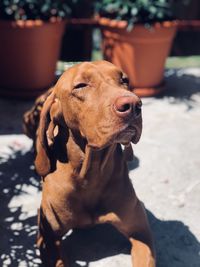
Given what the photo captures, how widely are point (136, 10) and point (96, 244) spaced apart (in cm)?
322

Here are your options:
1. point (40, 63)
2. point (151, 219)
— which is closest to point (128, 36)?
point (40, 63)

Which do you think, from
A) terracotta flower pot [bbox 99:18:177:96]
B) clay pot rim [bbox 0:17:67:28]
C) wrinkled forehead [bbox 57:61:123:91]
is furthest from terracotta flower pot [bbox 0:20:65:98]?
wrinkled forehead [bbox 57:61:123:91]

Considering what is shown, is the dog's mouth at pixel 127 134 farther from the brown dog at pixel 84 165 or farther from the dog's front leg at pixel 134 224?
the dog's front leg at pixel 134 224

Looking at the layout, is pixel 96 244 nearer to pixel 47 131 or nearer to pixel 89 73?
pixel 47 131

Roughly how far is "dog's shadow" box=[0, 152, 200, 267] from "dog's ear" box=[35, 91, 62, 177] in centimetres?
60

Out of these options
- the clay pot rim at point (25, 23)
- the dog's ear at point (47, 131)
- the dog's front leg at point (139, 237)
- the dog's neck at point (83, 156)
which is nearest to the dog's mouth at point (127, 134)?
the dog's neck at point (83, 156)

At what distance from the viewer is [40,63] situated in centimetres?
548

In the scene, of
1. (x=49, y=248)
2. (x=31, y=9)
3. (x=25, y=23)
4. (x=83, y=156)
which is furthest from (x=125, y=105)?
(x=31, y=9)

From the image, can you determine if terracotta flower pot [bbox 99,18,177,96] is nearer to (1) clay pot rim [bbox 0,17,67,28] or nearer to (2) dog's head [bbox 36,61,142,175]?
(1) clay pot rim [bbox 0,17,67,28]

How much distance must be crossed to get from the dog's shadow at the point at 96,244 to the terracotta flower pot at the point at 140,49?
8.84ft

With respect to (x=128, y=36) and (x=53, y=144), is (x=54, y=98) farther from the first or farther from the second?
(x=128, y=36)

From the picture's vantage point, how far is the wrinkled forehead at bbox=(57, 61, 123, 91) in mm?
2397

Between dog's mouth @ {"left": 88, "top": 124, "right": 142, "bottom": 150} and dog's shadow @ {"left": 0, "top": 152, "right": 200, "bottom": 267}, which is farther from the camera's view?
dog's shadow @ {"left": 0, "top": 152, "right": 200, "bottom": 267}

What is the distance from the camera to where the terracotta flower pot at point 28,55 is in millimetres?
5195
